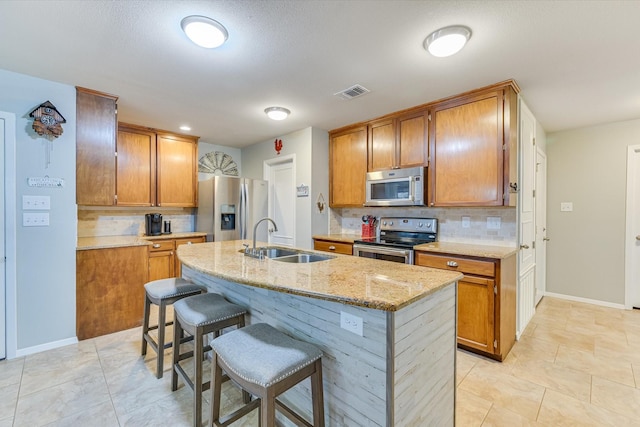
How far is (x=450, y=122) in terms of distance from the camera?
2912mm

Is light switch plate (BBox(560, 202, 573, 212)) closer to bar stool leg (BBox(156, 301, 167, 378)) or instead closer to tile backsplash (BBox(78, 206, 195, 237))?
bar stool leg (BBox(156, 301, 167, 378))

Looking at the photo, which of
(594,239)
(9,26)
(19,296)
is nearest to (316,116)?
A: (9,26)

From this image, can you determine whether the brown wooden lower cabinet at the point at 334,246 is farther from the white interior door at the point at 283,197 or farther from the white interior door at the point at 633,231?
the white interior door at the point at 633,231

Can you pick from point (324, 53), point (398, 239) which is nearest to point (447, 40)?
→ point (324, 53)

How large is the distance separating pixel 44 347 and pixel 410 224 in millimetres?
3920

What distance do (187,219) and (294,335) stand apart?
3.77 metres

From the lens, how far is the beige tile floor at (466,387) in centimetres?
176

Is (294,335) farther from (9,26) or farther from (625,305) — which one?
(625,305)

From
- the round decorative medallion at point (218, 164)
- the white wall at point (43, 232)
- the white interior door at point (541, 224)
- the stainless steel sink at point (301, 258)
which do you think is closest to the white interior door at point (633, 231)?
the white interior door at point (541, 224)

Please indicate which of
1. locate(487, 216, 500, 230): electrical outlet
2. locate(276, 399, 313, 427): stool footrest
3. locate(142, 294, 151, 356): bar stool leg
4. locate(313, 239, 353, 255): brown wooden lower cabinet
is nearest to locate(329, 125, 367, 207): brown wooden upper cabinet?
locate(313, 239, 353, 255): brown wooden lower cabinet

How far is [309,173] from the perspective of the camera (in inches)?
157

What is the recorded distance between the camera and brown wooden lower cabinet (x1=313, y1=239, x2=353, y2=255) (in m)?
3.52

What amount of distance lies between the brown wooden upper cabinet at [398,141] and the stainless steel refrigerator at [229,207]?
1885 millimetres

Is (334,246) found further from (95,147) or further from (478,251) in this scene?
(95,147)
